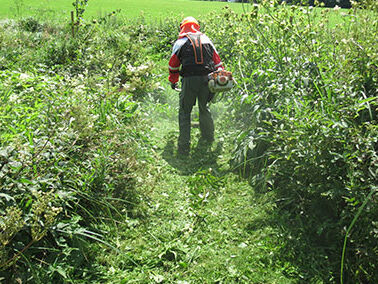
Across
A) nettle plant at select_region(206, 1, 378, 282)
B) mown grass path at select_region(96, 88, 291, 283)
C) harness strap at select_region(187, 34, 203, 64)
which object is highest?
harness strap at select_region(187, 34, 203, 64)

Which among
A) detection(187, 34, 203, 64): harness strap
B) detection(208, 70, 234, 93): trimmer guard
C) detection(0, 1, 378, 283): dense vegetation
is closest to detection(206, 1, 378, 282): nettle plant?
detection(0, 1, 378, 283): dense vegetation

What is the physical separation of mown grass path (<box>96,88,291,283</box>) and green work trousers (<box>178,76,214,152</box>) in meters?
0.51

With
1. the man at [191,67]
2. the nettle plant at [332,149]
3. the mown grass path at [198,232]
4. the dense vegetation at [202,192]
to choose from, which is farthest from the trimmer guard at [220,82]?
the mown grass path at [198,232]

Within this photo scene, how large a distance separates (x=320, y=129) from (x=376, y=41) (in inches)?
46.6

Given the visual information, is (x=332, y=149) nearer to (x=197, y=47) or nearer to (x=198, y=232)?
(x=198, y=232)

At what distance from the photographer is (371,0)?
3701 mm

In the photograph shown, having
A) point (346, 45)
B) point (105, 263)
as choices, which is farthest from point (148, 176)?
point (346, 45)

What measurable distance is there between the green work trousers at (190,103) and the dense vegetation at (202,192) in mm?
570

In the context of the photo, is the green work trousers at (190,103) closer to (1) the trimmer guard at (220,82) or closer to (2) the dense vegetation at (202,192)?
(1) the trimmer guard at (220,82)

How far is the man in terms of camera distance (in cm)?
530

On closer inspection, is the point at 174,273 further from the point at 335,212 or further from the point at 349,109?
the point at 349,109

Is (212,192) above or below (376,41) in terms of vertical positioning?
below

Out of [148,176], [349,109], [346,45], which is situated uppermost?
[346,45]

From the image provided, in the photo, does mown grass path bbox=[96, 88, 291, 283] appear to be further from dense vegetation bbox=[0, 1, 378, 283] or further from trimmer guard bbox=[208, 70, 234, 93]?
trimmer guard bbox=[208, 70, 234, 93]
